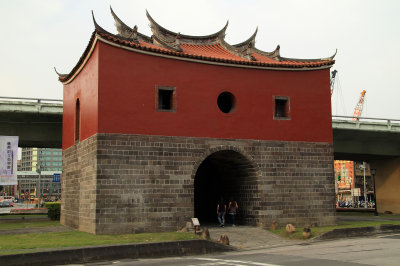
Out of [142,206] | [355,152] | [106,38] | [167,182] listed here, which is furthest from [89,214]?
[355,152]

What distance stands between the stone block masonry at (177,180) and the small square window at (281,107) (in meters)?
1.39

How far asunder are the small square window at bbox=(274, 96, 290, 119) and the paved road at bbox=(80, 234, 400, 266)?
6.43 m

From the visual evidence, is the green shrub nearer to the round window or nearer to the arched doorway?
the arched doorway

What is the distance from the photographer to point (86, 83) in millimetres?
17062

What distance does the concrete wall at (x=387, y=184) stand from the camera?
30.7m

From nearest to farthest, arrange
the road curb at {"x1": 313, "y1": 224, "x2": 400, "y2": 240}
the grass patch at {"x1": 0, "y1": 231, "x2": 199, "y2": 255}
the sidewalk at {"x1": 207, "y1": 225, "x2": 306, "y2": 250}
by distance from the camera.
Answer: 1. the grass patch at {"x1": 0, "y1": 231, "x2": 199, "y2": 255}
2. the sidewalk at {"x1": 207, "y1": 225, "x2": 306, "y2": 250}
3. the road curb at {"x1": 313, "y1": 224, "x2": 400, "y2": 240}

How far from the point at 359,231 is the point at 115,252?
33.1 feet

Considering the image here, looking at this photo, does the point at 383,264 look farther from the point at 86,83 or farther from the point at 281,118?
the point at 86,83

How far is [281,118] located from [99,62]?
8.27 metres

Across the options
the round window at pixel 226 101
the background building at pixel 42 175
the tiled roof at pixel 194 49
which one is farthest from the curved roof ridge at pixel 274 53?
the background building at pixel 42 175

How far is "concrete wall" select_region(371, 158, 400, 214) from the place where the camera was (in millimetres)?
30703

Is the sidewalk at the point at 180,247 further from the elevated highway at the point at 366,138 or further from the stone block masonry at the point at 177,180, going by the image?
the elevated highway at the point at 366,138

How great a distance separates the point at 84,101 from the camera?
17172mm

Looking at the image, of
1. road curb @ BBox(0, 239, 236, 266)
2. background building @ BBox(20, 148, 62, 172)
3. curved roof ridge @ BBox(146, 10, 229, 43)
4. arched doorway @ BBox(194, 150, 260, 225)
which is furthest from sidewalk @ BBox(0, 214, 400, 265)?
background building @ BBox(20, 148, 62, 172)
